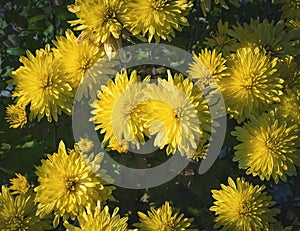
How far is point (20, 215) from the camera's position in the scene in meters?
A: 1.45

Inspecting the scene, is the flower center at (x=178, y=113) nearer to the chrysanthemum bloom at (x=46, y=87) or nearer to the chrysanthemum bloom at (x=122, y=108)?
the chrysanthemum bloom at (x=122, y=108)

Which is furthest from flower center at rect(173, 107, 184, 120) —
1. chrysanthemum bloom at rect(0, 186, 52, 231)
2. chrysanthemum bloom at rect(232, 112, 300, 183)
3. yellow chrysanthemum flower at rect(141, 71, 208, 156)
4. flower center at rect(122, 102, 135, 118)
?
chrysanthemum bloom at rect(0, 186, 52, 231)

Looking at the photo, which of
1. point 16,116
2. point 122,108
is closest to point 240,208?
point 122,108

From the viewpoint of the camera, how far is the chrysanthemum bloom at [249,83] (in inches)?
58.3

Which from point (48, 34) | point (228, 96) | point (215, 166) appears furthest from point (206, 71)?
point (48, 34)

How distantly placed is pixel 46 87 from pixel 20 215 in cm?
35

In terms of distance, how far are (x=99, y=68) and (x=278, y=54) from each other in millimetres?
541

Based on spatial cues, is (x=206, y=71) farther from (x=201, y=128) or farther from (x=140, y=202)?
(x=140, y=202)

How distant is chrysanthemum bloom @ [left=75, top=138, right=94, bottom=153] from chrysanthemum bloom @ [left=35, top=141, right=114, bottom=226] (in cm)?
3

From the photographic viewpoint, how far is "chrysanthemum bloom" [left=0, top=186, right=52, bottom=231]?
1435 mm

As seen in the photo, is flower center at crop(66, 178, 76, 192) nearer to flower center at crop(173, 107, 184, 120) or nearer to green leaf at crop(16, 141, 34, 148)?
flower center at crop(173, 107, 184, 120)

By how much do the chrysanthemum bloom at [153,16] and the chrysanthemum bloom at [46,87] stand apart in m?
0.23

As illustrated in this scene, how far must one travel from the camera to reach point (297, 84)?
5.23 feet

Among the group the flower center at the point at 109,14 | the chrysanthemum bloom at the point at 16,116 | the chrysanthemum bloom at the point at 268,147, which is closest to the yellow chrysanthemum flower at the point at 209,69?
the chrysanthemum bloom at the point at 268,147
